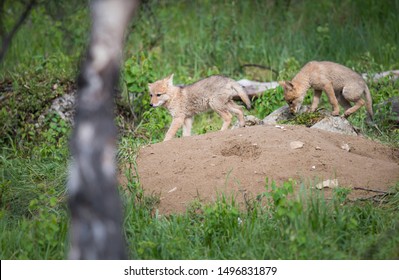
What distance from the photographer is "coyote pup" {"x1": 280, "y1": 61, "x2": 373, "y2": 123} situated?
898 cm

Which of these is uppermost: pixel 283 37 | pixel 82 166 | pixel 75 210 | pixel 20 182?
pixel 82 166

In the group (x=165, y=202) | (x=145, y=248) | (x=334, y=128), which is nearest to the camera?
(x=145, y=248)

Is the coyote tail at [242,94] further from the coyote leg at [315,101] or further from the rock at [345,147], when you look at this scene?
the rock at [345,147]

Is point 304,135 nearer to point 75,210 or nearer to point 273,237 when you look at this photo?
point 273,237

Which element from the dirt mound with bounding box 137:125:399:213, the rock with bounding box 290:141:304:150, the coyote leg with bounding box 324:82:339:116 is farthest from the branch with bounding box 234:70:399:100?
the rock with bounding box 290:141:304:150

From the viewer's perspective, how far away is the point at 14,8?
14.4 metres

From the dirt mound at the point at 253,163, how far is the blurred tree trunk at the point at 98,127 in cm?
259

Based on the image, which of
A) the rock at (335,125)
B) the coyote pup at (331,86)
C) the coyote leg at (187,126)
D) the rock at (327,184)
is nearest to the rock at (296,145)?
the rock at (327,184)

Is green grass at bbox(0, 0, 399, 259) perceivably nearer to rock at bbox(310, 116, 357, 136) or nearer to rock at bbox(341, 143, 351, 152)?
rock at bbox(310, 116, 357, 136)

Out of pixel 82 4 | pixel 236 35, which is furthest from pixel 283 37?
pixel 82 4

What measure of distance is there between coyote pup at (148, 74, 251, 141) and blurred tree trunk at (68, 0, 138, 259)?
4.87 m

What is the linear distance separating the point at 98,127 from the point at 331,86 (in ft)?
18.1

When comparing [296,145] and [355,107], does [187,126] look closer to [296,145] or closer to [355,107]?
[355,107]
